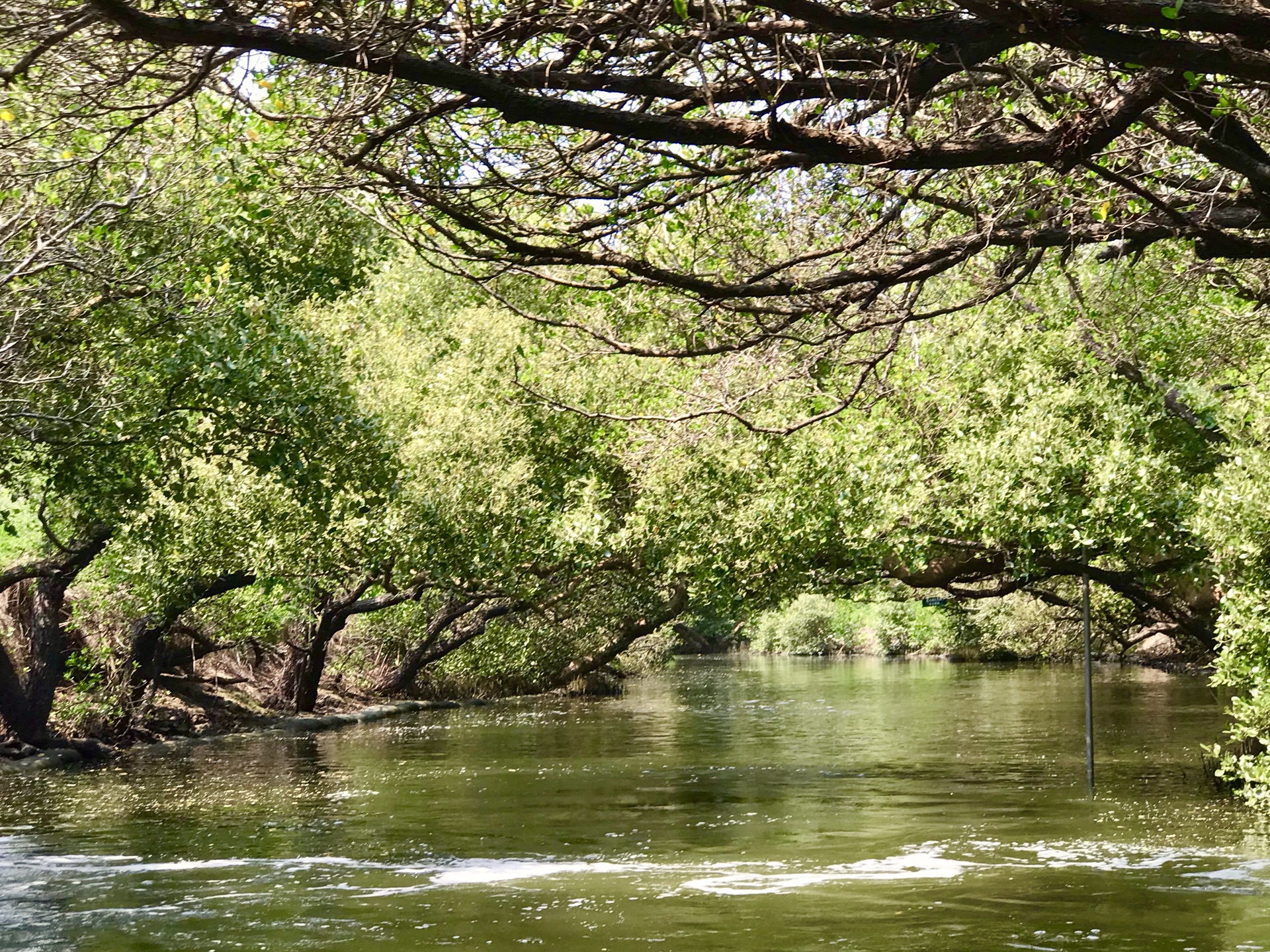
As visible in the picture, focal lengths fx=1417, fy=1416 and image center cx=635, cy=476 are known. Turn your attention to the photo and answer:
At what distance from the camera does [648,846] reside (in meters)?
13.9

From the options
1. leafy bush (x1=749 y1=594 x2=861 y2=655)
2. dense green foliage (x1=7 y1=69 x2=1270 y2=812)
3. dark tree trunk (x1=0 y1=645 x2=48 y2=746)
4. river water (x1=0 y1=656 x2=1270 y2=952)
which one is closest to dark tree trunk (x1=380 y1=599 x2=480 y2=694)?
dense green foliage (x1=7 y1=69 x2=1270 y2=812)

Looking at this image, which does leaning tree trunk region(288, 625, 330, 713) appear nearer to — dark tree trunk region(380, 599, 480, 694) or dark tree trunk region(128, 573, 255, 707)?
dark tree trunk region(380, 599, 480, 694)

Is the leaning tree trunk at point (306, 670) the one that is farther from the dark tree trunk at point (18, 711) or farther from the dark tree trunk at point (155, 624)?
the dark tree trunk at point (18, 711)

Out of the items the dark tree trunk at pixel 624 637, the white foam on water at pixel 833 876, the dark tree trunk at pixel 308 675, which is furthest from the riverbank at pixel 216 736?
the white foam on water at pixel 833 876

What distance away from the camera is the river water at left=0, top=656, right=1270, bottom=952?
32.8ft

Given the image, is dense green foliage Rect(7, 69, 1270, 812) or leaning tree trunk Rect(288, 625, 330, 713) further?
leaning tree trunk Rect(288, 625, 330, 713)

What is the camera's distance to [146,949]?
959cm

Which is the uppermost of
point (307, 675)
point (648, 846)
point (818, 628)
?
point (818, 628)

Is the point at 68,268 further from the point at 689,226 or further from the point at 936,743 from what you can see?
the point at 936,743

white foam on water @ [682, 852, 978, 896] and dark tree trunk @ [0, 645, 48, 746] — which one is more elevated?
dark tree trunk @ [0, 645, 48, 746]

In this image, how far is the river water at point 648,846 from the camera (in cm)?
1000

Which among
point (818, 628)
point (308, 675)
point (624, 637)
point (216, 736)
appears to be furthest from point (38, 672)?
point (818, 628)

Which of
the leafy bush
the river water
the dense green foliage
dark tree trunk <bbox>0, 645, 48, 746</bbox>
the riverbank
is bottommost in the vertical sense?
the river water

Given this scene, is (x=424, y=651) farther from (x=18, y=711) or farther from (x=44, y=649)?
(x=18, y=711)
